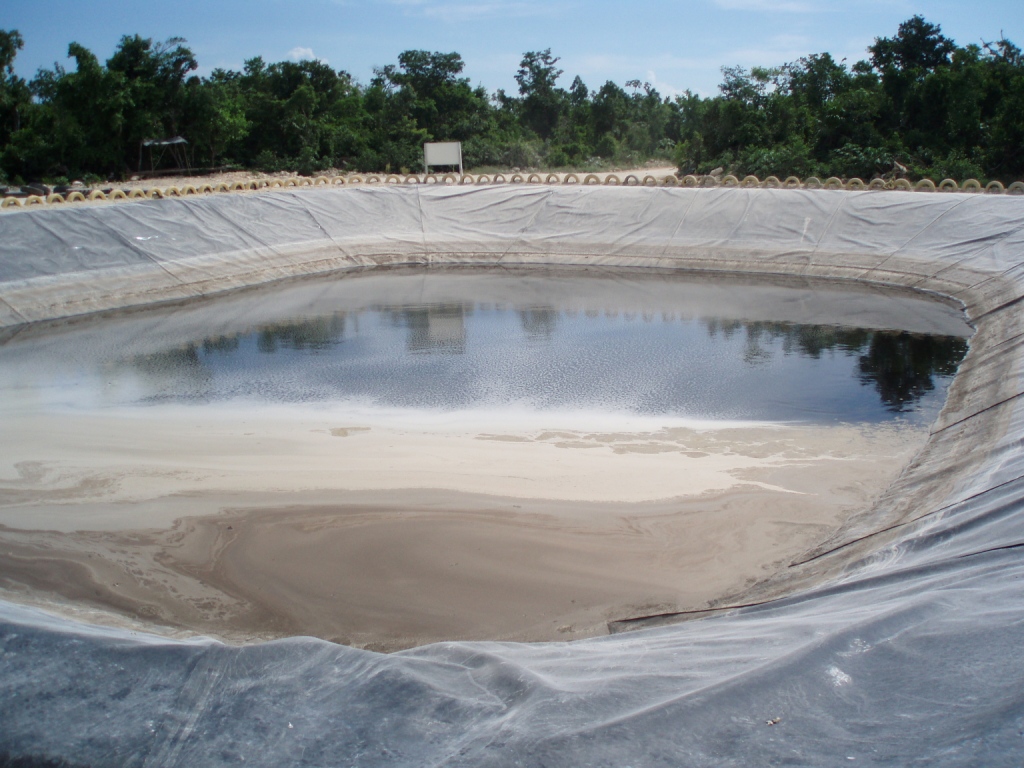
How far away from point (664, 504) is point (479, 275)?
42.1 feet

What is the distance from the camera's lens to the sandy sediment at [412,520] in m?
5.70

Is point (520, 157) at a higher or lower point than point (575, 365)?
higher

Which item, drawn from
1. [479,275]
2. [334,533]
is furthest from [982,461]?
[479,275]

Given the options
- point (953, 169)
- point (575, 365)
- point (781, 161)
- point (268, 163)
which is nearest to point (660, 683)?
point (575, 365)

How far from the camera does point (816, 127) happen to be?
2575 centimetres

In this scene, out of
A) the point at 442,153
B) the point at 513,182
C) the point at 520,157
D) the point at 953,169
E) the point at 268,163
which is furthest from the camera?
the point at 520,157

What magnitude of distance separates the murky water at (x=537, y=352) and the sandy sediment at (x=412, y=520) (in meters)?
1.18

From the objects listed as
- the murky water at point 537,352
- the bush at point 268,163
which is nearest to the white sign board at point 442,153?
the bush at point 268,163

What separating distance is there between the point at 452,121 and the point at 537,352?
82.0 ft

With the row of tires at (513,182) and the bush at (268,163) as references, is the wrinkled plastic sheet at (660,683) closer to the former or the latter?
the row of tires at (513,182)

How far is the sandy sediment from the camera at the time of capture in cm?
570

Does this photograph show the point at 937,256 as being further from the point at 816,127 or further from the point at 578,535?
the point at 578,535

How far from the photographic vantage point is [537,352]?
12188 millimetres

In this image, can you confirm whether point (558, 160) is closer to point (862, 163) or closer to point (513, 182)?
point (513, 182)
